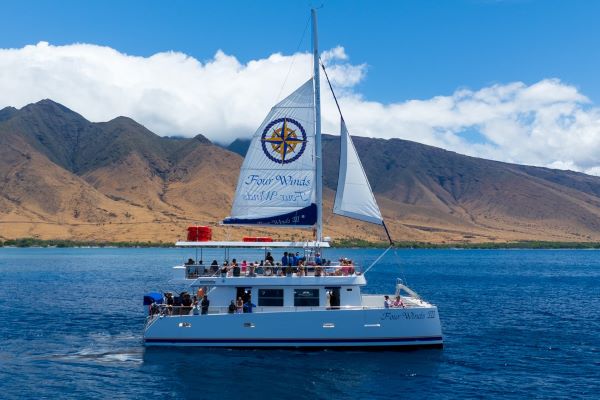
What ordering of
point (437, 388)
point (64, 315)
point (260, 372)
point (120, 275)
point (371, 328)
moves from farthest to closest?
point (120, 275)
point (64, 315)
point (371, 328)
point (260, 372)
point (437, 388)

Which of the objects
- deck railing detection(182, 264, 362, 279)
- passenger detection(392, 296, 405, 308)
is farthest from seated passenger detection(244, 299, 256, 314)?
passenger detection(392, 296, 405, 308)

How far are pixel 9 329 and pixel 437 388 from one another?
82.9 ft

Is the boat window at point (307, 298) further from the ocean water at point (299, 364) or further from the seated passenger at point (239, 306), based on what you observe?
the seated passenger at point (239, 306)

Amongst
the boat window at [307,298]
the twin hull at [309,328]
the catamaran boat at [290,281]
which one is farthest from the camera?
the boat window at [307,298]

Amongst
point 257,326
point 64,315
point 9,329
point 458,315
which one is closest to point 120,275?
point 64,315

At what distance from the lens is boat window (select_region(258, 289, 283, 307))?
2736 centimetres

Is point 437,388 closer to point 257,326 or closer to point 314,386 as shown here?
point 314,386

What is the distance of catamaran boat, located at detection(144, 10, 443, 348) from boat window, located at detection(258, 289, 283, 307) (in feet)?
0.15

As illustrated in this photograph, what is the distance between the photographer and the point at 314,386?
75.0 ft

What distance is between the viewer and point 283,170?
27.6m

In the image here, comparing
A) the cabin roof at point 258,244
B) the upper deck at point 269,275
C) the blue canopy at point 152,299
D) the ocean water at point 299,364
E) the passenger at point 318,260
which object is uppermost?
the cabin roof at point 258,244

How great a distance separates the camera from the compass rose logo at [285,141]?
1083 inches

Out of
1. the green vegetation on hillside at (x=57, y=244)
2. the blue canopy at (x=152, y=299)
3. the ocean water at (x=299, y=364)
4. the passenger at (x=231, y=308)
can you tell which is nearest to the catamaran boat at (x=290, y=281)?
the passenger at (x=231, y=308)

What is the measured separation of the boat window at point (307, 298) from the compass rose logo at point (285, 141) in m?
6.11
